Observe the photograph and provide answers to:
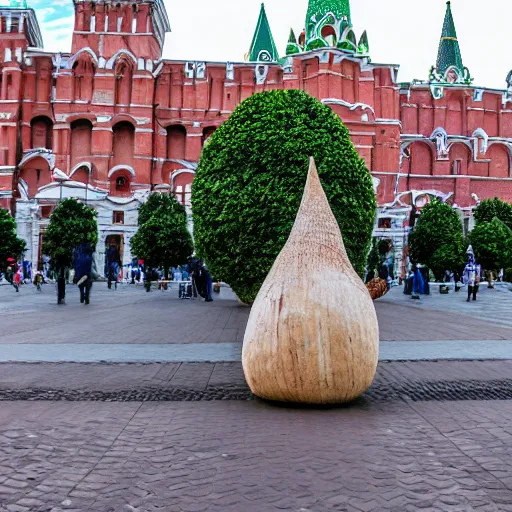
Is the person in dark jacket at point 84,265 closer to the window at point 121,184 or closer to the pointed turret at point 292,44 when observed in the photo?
the window at point 121,184

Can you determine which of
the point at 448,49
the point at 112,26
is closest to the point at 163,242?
the point at 112,26

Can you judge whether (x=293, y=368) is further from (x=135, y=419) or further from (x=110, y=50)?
(x=110, y=50)

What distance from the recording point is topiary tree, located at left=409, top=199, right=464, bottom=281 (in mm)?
39156

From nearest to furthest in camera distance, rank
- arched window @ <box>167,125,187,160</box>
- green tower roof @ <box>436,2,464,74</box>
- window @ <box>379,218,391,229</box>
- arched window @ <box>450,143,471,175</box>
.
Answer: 1. window @ <box>379,218,391,229</box>
2. arched window @ <box>167,125,187,160</box>
3. arched window @ <box>450,143,471,175</box>
4. green tower roof @ <box>436,2,464,74</box>

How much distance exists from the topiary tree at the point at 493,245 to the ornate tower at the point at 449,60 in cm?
2190

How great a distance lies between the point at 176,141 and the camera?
50344 mm

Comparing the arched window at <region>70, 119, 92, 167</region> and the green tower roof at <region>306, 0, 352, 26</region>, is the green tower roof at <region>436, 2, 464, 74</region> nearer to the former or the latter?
the green tower roof at <region>306, 0, 352, 26</region>

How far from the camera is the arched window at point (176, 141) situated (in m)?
50.1

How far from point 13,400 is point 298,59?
46.8 meters

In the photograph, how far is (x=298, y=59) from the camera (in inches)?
1925

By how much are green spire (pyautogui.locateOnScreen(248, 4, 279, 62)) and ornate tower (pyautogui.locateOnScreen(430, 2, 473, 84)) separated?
641 inches

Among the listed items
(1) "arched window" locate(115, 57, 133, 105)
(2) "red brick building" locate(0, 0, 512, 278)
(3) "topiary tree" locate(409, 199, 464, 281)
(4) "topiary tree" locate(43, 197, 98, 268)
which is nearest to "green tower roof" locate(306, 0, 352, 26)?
(2) "red brick building" locate(0, 0, 512, 278)

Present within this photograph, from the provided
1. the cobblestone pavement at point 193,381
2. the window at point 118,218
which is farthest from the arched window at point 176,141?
the cobblestone pavement at point 193,381

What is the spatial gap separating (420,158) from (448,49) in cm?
1344
